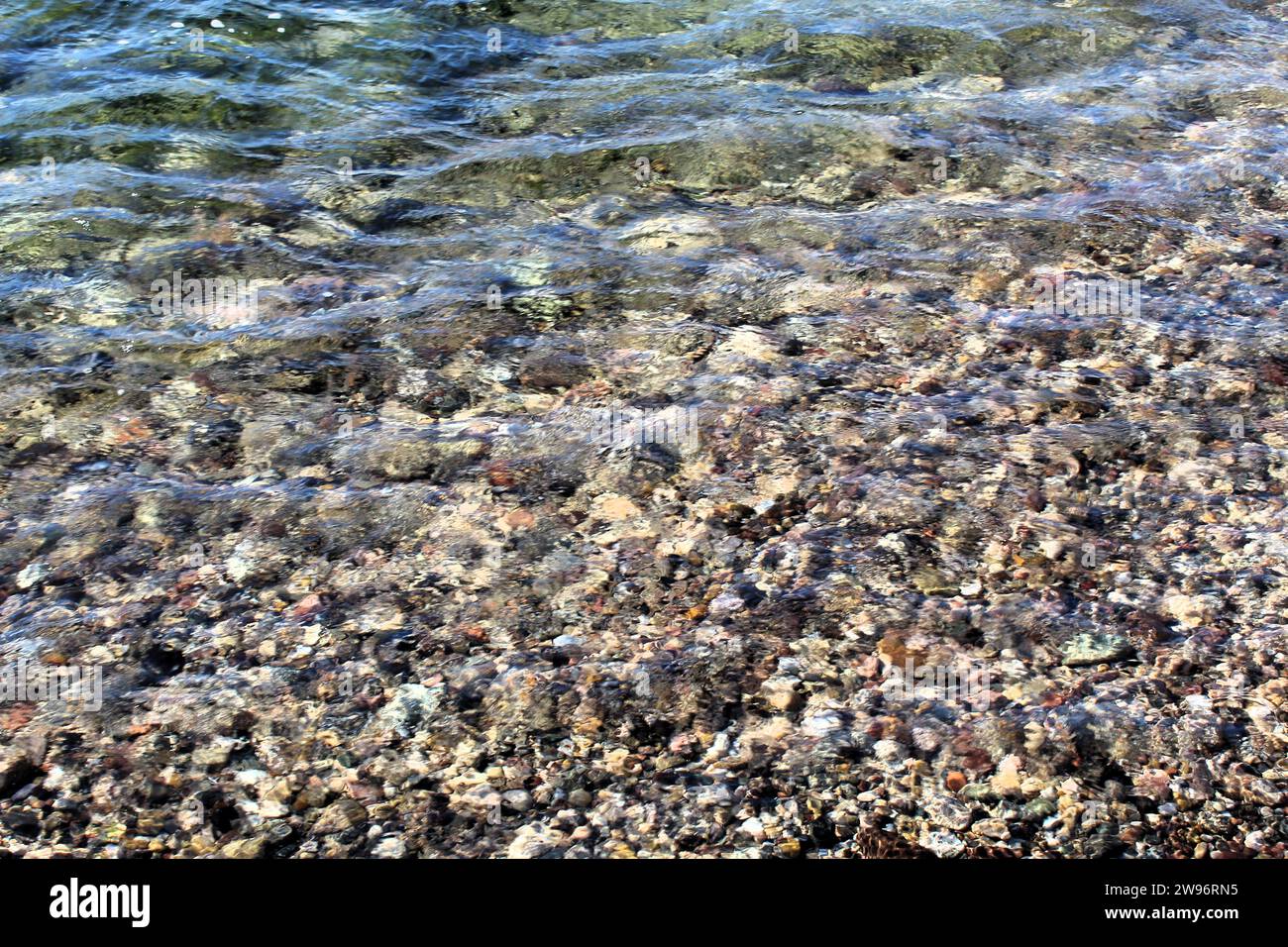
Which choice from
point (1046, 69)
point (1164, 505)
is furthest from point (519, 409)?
point (1046, 69)

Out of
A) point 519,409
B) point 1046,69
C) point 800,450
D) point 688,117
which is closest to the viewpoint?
point 800,450

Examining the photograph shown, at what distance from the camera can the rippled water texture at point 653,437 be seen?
14.5ft

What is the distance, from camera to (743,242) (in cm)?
823

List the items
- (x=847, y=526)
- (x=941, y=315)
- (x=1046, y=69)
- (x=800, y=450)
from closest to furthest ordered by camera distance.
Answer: (x=847, y=526), (x=800, y=450), (x=941, y=315), (x=1046, y=69)

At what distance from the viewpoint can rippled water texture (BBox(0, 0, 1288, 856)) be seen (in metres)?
4.42

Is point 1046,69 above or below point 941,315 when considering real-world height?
above

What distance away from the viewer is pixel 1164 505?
5641 millimetres

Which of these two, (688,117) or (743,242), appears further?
(688,117)

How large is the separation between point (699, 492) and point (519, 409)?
130cm

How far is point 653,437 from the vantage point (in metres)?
6.28
